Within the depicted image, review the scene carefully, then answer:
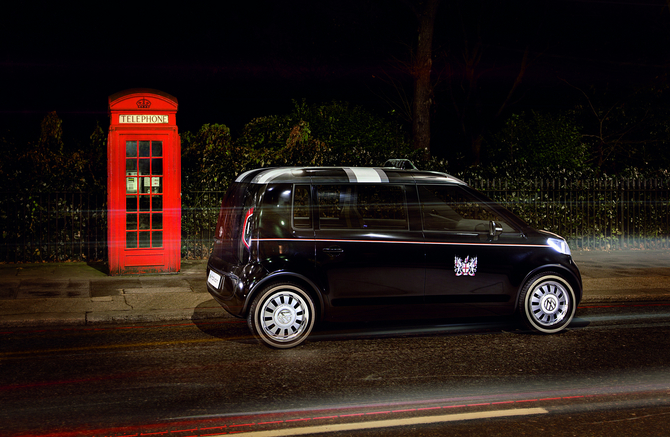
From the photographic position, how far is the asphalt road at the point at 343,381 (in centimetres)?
473

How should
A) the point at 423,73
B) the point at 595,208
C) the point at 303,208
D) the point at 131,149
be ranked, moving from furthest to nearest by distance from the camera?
the point at 423,73
the point at 595,208
the point at 131,149
the point at 303,208

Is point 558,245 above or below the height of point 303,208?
below

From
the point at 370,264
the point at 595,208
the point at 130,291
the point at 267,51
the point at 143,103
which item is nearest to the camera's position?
the point at 370,264

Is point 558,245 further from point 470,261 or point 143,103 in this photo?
point 143,103

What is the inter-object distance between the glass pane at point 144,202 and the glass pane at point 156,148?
2.34 feet

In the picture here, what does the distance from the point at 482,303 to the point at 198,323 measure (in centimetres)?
328

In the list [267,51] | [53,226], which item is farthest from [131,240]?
[267,51]

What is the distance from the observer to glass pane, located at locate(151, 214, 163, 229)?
11.0 meters

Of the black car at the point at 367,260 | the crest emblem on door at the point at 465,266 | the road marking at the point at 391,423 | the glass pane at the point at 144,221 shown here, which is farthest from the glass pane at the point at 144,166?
the road marking at the point at 391,423

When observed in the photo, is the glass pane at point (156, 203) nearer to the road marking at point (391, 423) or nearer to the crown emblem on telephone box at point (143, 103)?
the crown emblem on telephone box at point (143, 103)

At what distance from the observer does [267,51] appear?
70.4 ft

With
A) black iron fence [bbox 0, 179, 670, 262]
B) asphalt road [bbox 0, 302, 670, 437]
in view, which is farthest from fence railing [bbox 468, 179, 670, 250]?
asphalt road [bbox 0, 302, 670, 437]

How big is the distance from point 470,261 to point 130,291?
490 centimetres

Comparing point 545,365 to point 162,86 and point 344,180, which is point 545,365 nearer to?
point 344,180
